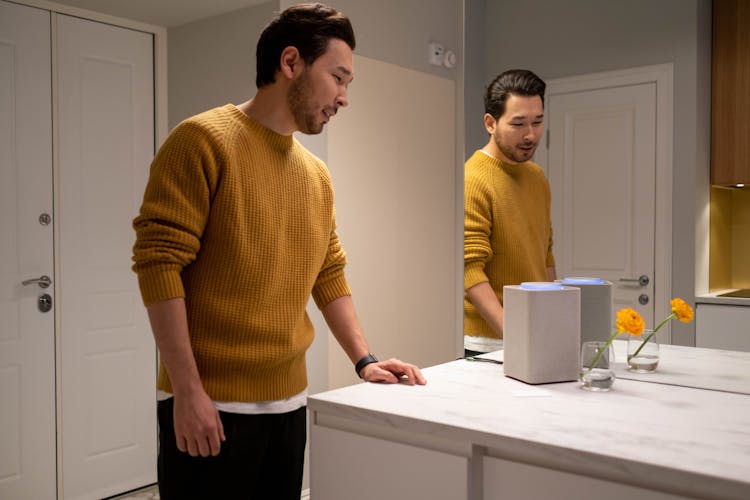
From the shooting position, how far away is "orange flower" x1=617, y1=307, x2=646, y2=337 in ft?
5.38

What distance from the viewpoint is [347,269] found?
2428 millimetres

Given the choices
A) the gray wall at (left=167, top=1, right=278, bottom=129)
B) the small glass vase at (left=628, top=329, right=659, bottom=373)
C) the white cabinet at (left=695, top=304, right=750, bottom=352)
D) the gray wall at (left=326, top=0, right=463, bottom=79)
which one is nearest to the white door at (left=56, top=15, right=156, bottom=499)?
the gray wall at (left=167, top=1, right=278, bottom=129)

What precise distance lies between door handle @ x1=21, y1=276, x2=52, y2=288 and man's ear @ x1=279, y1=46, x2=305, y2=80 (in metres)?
1.88

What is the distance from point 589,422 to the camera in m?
1.24

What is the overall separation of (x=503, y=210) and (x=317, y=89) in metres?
0.69

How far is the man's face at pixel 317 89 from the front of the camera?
5.03 ft

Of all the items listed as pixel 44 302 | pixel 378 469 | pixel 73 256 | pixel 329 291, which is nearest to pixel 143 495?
pixel 44 302

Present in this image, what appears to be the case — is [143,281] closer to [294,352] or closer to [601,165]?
[294,352]

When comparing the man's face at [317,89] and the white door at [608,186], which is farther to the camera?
the white door at [608,186]

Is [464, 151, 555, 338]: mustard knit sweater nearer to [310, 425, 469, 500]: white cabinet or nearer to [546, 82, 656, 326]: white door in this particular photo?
[546, 82, 656, 326]: white door

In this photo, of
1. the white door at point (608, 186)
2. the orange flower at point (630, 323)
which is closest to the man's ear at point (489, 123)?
the white door at point (608, 186)

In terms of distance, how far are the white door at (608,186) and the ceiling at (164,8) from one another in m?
1.53

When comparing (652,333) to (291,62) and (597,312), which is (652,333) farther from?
(291,62)

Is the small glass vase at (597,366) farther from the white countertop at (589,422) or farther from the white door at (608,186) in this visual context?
the white door at (608,186)
